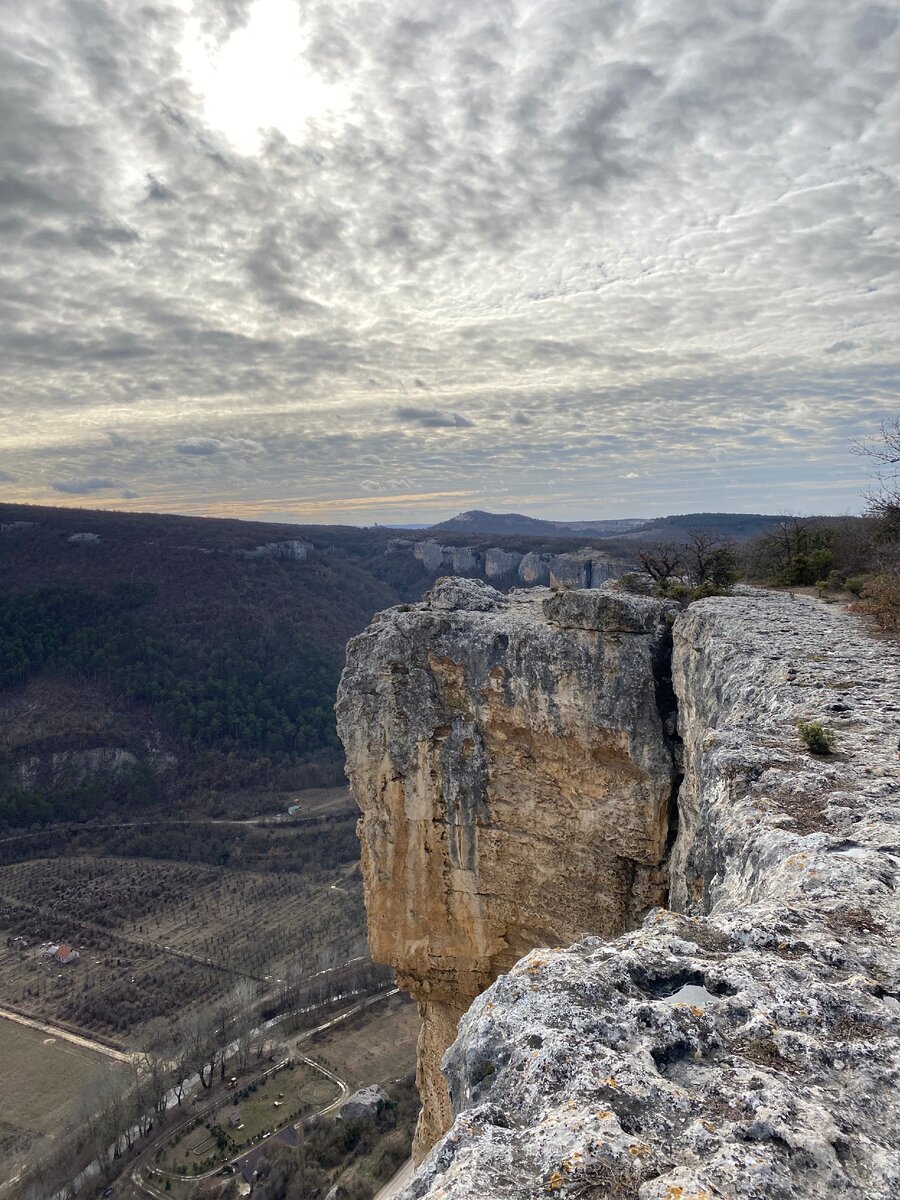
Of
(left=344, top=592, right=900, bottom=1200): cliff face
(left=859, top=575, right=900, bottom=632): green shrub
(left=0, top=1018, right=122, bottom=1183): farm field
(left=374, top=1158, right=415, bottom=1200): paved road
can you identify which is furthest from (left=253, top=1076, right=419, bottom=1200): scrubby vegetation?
(left=344, top=592, right=900, bottom=1200): cliff face

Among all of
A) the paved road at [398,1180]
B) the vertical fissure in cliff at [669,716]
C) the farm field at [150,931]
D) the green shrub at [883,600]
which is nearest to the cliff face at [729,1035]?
the green shrub at [883,600]

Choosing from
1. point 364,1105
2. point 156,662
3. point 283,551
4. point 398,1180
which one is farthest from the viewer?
point 283,551

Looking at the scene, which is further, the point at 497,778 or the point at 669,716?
the point at 497,778

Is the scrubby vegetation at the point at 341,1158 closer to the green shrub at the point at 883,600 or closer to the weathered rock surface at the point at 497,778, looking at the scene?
the weathered rock surface at the point at 497,778

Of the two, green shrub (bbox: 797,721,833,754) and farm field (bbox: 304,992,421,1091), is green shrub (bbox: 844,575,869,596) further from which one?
farm field (bbox: 304,992,421,1091)

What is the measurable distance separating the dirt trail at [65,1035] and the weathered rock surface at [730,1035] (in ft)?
124

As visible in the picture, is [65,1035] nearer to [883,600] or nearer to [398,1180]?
[398,1180]

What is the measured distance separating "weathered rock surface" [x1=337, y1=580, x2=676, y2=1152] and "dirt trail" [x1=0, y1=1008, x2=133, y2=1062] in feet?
79.3

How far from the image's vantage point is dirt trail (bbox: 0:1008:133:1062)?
32.0 m

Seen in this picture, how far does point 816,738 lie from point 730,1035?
123 inches

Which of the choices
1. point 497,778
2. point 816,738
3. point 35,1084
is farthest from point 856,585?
point 35,1084

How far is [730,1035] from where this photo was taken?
106 inches

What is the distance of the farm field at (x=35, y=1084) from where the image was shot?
27094mm

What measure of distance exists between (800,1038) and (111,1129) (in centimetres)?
3397
